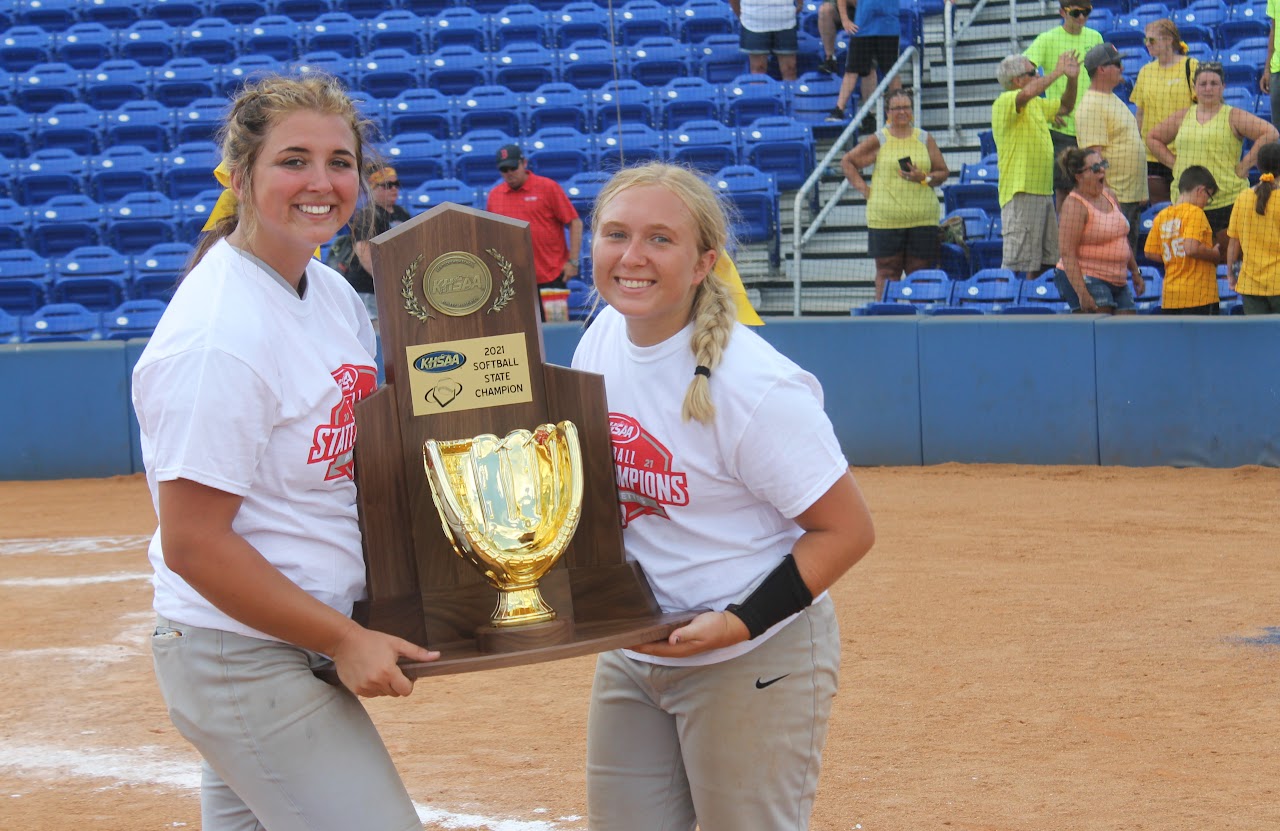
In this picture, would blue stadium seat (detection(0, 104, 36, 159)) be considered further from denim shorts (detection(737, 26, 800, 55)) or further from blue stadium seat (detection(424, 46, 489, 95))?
denim shorts (detection(737, 26, 800, 55))

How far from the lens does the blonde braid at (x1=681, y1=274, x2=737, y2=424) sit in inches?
96.3

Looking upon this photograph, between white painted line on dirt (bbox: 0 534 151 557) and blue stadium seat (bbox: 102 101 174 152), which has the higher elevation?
blue stadium seat (bbox: 102 101 174 152)

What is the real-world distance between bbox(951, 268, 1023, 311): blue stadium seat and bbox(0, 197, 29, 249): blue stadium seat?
8.89m

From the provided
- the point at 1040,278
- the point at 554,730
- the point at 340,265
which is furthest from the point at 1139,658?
the point at 340,265

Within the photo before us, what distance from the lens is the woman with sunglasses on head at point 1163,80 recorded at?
10.2 metres

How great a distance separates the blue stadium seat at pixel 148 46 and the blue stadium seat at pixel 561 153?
5284 millimetres

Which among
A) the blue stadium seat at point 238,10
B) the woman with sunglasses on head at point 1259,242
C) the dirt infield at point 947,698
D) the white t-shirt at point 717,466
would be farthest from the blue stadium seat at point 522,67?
the white t-shirt at point 717,466

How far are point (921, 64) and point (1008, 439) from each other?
201 inches

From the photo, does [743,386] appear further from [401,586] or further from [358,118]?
[358,118]

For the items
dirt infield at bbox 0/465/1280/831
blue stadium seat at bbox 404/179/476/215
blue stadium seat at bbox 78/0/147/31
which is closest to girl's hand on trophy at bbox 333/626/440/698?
dirt infield at bbox 0/465/1280/831

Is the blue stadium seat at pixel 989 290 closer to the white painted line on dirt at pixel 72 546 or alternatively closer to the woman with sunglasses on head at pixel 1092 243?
the woman with sunglasses on head at pixel 1092 243

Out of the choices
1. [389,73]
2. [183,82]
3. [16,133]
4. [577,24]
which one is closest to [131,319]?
[16,133]

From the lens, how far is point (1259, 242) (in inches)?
345

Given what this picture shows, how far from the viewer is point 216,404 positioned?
86.4 inches
